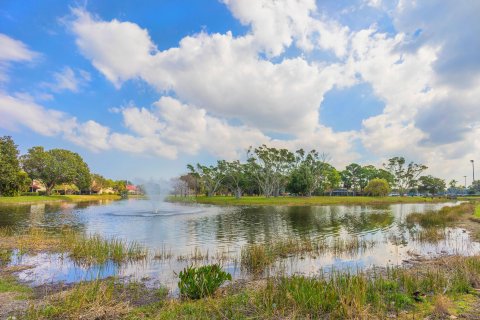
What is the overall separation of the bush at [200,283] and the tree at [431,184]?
164m

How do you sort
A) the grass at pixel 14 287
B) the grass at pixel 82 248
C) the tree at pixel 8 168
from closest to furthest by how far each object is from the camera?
the grass at pixel 14 287 < the grass at pixel 82 248 < the tree at pixel 8 168

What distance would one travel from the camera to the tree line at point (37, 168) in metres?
69.9

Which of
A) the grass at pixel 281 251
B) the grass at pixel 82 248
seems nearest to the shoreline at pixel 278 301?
the grass at pixel 281 251

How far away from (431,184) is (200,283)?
549 ft

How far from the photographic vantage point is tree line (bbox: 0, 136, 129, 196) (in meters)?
69.9

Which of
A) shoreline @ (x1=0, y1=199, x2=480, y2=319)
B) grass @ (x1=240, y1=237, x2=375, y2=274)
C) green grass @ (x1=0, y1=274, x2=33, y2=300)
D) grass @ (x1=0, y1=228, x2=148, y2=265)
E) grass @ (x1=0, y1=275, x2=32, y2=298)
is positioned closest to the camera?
A: shoreline @ (x1=0, y1=199, x2=480, y2=319)

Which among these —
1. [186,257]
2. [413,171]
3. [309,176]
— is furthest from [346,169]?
[186,257]

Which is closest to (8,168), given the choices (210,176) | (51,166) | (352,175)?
(51,166)

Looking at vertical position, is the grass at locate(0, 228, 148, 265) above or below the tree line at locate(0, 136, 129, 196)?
below

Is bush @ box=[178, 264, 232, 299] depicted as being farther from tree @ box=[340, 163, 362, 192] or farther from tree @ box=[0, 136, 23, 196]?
tree @ box=[340, 163, 362, 192]

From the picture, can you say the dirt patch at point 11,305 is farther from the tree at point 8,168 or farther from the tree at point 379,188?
the tree at point 379,188

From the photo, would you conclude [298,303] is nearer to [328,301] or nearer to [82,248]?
[328,301]

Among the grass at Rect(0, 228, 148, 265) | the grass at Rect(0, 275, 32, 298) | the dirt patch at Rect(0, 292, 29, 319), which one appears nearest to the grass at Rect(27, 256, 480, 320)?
the dirt patch at Rect(0, 292, 29, 319)

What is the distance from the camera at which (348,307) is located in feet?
26.0
